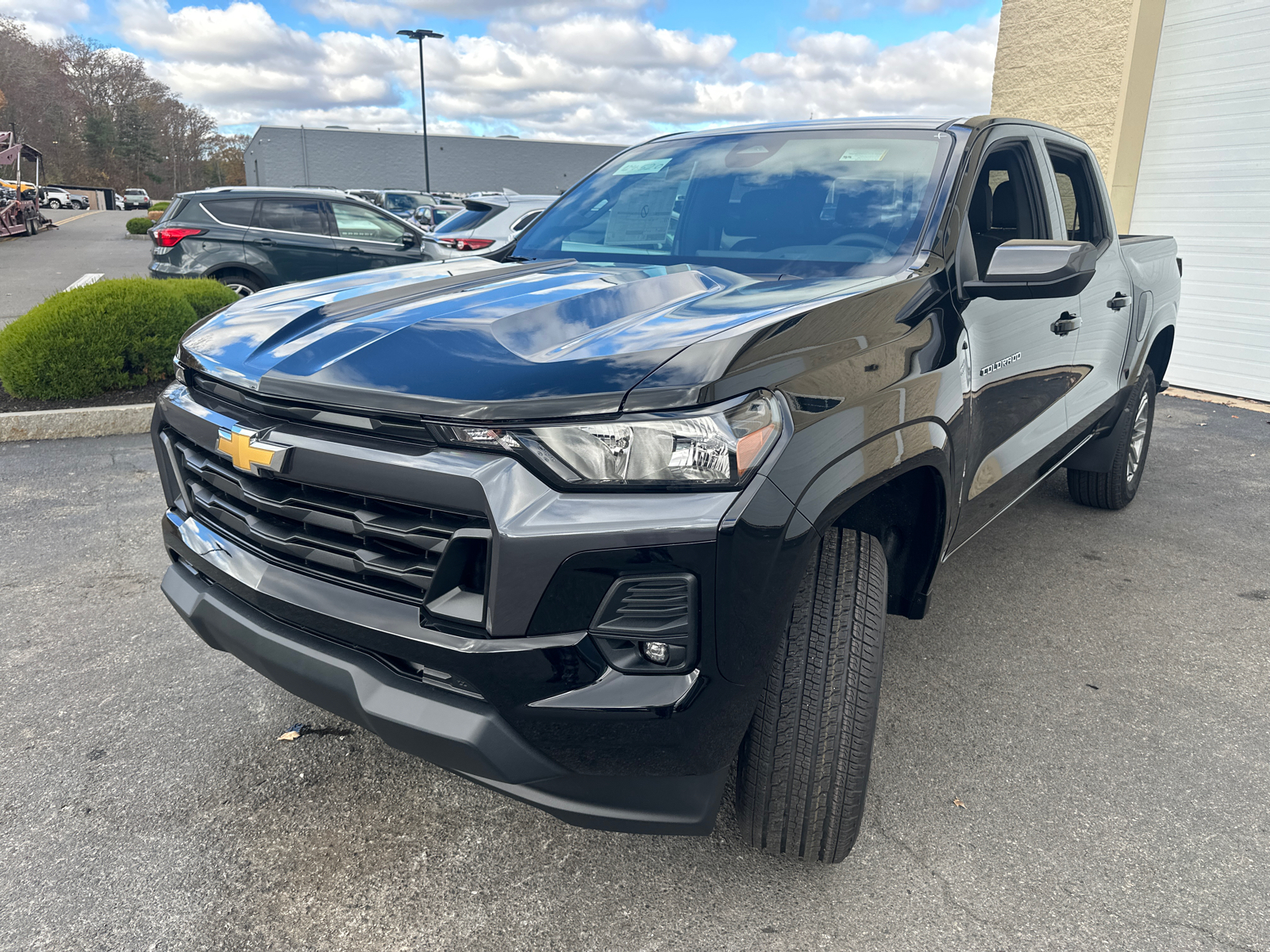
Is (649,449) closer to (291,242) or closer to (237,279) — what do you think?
(291,242)

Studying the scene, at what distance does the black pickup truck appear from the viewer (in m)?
1.52

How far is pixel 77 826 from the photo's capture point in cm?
216

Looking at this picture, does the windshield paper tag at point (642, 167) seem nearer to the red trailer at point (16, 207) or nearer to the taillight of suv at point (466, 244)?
the taillight of suv at point (466, 244)

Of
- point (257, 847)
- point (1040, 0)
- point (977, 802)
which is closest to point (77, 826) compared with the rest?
point (257, 847)

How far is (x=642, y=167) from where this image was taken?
3.32 m

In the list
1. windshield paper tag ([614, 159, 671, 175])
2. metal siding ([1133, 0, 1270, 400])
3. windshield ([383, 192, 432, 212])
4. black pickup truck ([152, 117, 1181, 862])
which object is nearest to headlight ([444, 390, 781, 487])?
black pickup truck ([152, 117, 1181, 862])

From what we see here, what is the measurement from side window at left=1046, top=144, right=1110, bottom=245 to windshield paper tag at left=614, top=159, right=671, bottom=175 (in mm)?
1517

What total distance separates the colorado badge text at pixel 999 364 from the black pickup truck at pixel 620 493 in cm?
1

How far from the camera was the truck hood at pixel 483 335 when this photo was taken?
1.57 meters

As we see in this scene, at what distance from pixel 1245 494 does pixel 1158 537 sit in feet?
4.29

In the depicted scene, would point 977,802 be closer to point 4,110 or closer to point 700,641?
point 700,641

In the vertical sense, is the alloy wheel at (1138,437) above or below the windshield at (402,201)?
below

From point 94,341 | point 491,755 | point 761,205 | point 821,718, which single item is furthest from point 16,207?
point 821,718

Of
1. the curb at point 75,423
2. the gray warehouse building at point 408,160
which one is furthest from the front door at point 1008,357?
the gray warehouse building at point 408,160
